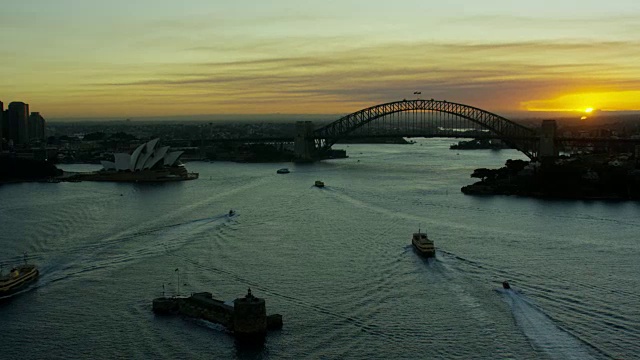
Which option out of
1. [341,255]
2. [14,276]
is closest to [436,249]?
[341,255]

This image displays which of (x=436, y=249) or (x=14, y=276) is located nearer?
(x=14, y=276)

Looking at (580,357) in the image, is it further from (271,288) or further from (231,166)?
(231,166)

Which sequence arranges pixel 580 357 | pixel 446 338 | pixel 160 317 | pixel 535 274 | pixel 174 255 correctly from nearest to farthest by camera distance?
pixel 580 357, pixel 446 338, pixel 160 317, pixel 535 274, pixel 174 255

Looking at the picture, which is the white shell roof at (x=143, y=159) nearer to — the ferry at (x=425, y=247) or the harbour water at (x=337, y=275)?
the harbour water at (x=337, y=275)

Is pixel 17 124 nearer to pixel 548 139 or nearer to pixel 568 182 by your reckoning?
pixel 548 139

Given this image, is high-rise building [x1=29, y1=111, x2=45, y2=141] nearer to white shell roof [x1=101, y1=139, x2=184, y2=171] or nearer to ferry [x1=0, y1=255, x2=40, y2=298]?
white shell roof [x1=101, y1=139, x2=184, y2=171]

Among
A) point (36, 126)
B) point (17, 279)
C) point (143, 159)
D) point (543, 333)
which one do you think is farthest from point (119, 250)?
point (36, 126)
